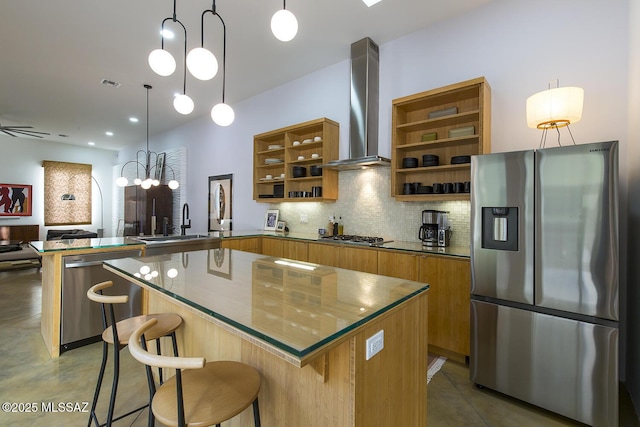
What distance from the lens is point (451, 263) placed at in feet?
8.38

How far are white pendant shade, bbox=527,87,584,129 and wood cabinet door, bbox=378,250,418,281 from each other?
58.1 inches

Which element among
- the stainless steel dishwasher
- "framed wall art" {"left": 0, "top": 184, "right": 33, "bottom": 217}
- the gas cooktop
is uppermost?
"framed wall art" {"left": 0, "top": 184, "right": 33, "bottom": 217}

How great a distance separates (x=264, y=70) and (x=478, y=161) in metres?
3.37

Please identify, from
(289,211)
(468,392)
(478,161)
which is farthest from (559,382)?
(289,211)

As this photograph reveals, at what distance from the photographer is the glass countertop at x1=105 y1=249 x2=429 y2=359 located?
92 centimetres

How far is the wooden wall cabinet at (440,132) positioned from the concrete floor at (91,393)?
164cm

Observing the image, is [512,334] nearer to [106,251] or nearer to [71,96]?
[106,251]

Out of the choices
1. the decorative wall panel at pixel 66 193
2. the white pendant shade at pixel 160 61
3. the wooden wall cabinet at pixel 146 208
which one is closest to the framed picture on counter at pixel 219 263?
the white pendant shade at pixel 160 61

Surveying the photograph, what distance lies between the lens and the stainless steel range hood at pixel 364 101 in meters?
3.58

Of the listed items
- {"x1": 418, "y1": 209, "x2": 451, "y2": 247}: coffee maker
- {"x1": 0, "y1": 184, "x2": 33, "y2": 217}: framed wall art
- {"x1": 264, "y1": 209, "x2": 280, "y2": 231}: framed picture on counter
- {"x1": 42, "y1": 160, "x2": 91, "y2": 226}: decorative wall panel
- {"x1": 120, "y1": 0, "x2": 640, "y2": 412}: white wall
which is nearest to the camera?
{"x1": 120, "y1": 0, "x2": 640, "y2": 412}: white wall

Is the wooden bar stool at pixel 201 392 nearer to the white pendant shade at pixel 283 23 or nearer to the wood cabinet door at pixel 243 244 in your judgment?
the white pendant shade at pixel 283 23

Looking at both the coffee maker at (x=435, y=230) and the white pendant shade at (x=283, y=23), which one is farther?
the coffee maker at (x=435, y=230)

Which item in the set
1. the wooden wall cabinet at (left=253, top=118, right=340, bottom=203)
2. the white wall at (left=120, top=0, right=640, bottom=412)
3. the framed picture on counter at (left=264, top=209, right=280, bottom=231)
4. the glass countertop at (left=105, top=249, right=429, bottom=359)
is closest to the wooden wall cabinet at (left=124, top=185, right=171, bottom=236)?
the framed picture on counter at (left=264, top=209, right=280, bottom=231)

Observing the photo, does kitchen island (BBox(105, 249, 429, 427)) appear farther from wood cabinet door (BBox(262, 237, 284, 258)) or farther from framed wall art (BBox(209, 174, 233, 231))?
framed wall art (BBox(209, 174, 233, 231))
